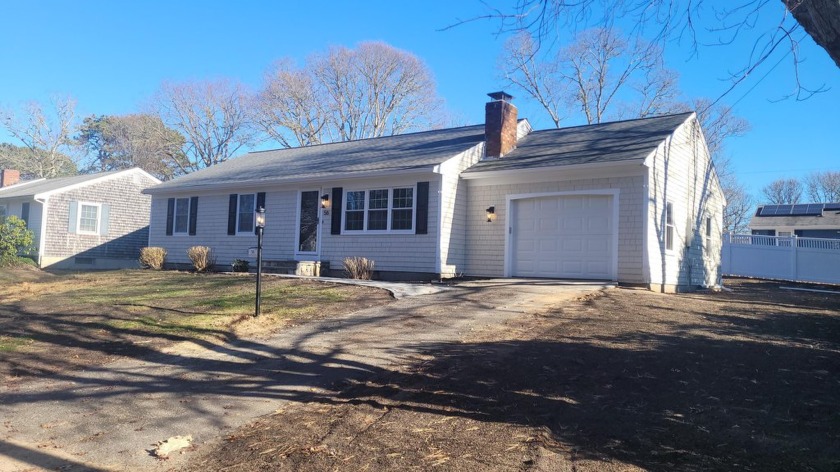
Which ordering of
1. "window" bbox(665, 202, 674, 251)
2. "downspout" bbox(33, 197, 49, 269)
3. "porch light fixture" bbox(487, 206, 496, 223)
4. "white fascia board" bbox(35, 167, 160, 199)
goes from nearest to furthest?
"window" bbox(665, 202, 674, 251), "porch light fixture" bbox(487, 206, 496, 223), "downspout" bbox(33, 197, 49, 269), "white fascia board" bbox(35, 167, 160, 199)

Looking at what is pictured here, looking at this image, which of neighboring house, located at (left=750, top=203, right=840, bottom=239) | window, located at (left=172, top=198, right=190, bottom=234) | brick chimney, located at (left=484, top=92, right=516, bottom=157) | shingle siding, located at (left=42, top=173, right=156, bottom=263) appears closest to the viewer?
brick chimney, located at (left=484, top=92, right=516, bottom=157)

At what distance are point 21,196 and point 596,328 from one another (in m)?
26.3

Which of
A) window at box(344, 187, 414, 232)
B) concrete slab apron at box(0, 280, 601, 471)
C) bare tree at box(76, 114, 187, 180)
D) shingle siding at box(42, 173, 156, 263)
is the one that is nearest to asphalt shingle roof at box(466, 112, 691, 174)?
window at box(344, 187, 414, 232)

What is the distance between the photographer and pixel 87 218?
26.3m

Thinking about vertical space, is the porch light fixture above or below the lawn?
above

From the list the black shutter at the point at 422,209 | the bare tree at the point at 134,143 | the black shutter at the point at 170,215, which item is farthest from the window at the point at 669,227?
the bare tree at the point at 134,143

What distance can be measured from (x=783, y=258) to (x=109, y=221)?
88.6ft

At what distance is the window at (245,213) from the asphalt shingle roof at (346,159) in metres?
0.62

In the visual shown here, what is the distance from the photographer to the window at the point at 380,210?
15.6 meters

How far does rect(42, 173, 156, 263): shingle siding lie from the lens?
2516 centimetres

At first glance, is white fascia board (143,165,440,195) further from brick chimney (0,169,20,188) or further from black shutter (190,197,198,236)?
brick chimney (0,169,20,188)

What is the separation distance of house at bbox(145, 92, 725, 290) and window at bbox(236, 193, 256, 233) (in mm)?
38

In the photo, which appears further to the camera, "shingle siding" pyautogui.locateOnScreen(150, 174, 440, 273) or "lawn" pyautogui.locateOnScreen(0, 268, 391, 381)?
Result: "shingle siding" pyautogui.locateOnScreen(150, 174, 440, 273)

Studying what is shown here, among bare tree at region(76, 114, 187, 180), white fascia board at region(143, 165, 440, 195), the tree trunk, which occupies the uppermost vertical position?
bare tree at region(76, 114, 187, 180)
